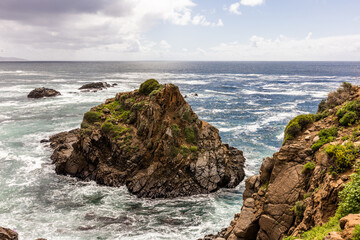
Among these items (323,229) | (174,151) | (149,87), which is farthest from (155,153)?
(323,229)

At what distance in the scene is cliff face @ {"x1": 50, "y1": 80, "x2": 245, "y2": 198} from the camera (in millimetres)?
34500

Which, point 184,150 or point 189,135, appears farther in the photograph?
point 189,135

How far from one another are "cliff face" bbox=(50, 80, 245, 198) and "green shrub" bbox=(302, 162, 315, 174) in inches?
764

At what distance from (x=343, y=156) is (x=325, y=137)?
150 inches

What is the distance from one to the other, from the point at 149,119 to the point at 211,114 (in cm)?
3860

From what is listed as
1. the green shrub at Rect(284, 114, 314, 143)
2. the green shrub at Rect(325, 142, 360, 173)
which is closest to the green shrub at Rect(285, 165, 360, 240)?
the green shrub at Rect(325, 142, 360, 173)

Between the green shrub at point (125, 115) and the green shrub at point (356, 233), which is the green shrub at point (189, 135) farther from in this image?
the green shrub at point (356, 233)

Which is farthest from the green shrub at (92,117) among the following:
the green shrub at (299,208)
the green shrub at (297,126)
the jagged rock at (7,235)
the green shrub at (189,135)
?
Answer: the green shrub at (299,208)

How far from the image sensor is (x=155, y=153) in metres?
35.7

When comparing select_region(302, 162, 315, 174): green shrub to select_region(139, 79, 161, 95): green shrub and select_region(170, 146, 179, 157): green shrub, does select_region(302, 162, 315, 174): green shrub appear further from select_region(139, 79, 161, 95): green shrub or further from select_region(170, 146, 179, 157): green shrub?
select_region(139, 79, 161, 95): green shrub

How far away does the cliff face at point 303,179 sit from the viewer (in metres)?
14.0

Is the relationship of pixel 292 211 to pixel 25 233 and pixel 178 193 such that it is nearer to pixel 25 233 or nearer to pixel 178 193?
pixel 178 193

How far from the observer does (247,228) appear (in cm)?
1741

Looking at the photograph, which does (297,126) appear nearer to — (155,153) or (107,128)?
(155,153)
